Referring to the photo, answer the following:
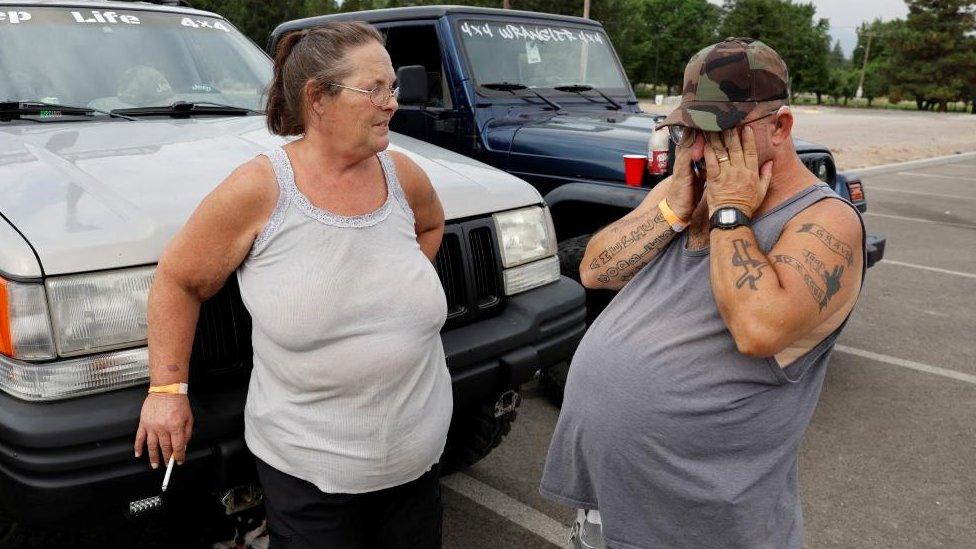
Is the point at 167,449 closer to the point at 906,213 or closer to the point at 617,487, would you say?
the point at 617,487

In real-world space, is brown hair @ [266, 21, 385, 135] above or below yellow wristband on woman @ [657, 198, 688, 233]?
above

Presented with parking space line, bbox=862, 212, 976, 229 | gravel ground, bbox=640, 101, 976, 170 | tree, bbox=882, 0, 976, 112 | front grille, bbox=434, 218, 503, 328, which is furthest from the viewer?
tree, bbox=882, 0, 976, 112

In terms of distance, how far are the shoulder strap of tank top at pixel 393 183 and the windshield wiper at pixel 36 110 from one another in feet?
4.96

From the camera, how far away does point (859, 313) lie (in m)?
5.86

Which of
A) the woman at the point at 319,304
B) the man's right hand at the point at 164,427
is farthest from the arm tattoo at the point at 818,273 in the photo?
the man's right hand at the point at 164,427

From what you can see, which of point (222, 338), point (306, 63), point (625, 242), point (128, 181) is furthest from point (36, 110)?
point (625, 242)

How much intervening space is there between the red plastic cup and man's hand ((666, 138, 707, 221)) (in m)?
2.39

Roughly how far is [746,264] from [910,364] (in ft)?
12.8

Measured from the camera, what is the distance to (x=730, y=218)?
5.21 feet

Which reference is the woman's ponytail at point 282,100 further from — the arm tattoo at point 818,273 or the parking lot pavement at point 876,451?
the parking lot pavement at point 876,451

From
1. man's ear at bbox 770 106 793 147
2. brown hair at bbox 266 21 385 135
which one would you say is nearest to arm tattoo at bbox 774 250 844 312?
man's ear at bbox 770 106 793 147

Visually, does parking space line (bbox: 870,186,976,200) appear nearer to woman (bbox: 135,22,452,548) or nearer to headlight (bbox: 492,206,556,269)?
headlight (bbox: 492,206,556,269)

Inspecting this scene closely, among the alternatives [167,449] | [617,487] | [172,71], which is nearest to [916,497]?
[617,487]

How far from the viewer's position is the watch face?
159 cm
